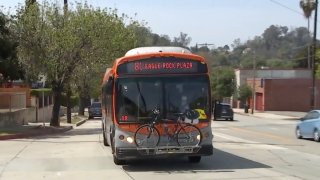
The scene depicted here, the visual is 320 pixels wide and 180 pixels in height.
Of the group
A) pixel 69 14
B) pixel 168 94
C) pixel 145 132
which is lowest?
pixel 145 132

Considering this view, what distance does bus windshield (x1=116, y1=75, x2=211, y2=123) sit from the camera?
14.7 metres

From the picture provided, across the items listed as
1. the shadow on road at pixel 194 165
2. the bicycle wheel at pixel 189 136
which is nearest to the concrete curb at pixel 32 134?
the shadow on road at pixel 194 165

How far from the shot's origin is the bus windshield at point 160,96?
579 inches

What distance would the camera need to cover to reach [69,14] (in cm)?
3562

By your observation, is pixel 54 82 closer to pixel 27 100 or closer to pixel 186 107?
pixel 27 100

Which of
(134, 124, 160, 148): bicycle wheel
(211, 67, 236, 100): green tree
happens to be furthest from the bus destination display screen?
(211, 67, 236, 100): green tree

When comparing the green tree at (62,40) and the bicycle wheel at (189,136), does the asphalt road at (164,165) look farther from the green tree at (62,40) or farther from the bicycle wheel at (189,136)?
the green tree at (62,40)

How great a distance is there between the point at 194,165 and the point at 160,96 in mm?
2203

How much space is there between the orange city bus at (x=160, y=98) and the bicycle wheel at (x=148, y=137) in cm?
8

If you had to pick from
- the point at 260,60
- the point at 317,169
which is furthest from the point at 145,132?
the point at 260,60

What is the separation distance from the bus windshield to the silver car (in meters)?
12.6

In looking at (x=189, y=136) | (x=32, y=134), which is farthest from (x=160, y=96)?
(x=32, y=134)

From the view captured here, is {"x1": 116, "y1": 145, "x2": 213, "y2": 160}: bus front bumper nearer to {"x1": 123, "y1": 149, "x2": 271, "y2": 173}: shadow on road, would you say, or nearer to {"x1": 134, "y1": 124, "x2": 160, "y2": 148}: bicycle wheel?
{"x1": 134, "y1": 124, "x2": 160, "y2": 148}: bicycle wheel

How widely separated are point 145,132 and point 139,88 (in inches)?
45.1
